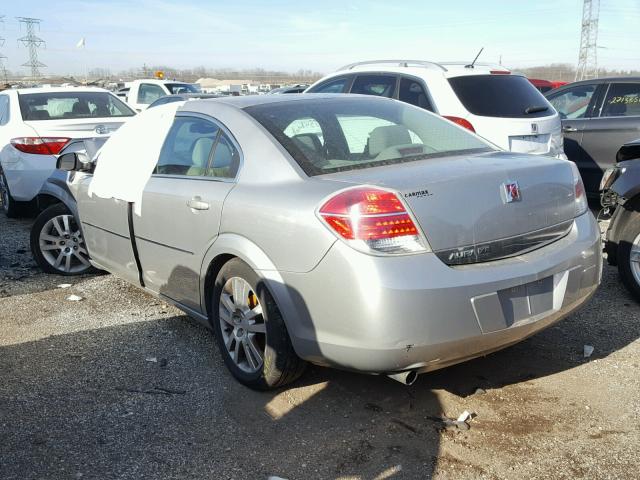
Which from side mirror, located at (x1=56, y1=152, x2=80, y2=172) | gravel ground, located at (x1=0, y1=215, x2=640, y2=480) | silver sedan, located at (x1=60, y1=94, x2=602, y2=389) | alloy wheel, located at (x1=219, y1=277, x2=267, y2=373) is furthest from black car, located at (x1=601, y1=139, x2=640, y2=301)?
side mirror, located at (x1=56, y1=152, x2=80, y2=172)

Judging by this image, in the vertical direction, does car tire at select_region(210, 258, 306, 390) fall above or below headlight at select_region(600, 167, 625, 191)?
below

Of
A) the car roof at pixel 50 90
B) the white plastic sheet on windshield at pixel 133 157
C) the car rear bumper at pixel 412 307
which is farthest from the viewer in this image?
the car roof at pixel 50 90

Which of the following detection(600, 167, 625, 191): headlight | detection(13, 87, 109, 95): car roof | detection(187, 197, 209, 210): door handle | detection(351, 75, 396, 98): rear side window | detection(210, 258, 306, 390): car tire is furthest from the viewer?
detection(13, 87, 109, 95): car roof

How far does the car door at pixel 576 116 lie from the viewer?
325 inches

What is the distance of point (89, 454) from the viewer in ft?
9.93

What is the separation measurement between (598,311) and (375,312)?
2593mm

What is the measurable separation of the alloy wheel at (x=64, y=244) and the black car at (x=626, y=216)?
4.53m

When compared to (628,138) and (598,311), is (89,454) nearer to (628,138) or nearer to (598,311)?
(598,311)

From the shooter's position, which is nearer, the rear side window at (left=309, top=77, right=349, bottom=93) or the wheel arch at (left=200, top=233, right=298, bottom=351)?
A: the wheel arch at (left=200, top=233, right=298, bottom=351)

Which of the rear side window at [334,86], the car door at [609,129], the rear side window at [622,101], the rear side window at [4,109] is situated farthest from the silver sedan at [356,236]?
the rear side window at [4,109]

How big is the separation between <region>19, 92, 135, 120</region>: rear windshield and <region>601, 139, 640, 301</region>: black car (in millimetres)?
6470

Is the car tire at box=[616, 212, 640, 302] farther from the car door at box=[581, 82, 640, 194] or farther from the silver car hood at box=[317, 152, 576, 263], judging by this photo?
the car door at box=[581, 82, 640, 194]

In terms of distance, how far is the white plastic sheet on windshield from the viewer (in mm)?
4391

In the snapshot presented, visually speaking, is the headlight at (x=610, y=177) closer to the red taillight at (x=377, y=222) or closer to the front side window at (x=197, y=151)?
the red taillight at (x=377, y=222)
